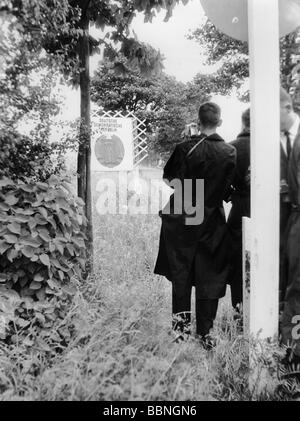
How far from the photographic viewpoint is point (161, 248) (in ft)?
10.6

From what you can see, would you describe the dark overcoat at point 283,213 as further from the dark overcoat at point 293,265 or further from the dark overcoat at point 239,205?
the dark overcoat at point 239,205

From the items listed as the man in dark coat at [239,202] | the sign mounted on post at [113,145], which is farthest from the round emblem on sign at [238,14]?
the sign mounted on post at [113,145]

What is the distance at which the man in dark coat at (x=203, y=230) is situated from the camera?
9.85ft

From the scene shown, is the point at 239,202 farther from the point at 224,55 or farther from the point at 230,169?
the point at 224,55

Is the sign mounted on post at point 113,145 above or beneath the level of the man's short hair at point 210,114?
above

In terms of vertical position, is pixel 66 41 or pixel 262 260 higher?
pixel 66 41

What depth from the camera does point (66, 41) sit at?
3.56m

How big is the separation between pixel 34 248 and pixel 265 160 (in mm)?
1384

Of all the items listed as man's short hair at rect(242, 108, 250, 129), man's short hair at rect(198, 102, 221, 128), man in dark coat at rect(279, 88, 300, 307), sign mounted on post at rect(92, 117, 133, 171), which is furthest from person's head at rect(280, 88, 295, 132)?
sign mounted on post at rect(92, 117, 133, 171)

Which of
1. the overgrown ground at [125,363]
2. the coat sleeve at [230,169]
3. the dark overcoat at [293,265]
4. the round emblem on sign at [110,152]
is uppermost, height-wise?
the round emblem on sign at [110,152]

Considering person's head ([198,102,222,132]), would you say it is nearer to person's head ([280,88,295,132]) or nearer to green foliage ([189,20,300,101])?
person's head ([280,88,295,132])

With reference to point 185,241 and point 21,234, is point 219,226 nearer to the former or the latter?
point 185,241

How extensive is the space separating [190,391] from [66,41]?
274 centimetres
